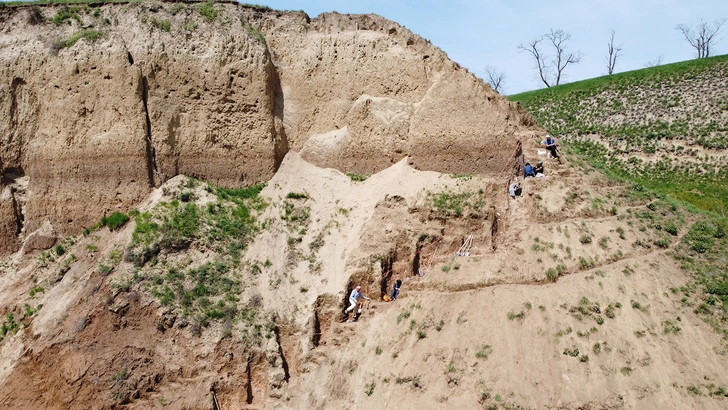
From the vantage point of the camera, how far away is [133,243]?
22.2m

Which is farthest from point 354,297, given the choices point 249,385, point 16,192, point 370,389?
point 16,192

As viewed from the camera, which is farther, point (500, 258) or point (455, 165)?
point (455, 165)

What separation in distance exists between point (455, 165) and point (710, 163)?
65.6ft

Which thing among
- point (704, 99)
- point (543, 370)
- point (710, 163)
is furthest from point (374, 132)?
point (704, 99)

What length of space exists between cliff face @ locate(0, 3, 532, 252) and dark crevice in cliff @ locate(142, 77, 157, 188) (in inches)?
2.2

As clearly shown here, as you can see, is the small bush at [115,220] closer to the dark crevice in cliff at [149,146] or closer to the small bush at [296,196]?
the dark crevice in cliff at [149,146]

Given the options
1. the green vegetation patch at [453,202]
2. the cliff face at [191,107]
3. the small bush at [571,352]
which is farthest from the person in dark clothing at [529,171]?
the small bush at [571,352]

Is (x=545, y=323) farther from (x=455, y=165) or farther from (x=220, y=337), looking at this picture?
(x=220, y=337)

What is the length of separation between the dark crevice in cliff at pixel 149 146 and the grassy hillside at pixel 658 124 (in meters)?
20.9

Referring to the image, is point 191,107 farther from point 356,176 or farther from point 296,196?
point 356,176

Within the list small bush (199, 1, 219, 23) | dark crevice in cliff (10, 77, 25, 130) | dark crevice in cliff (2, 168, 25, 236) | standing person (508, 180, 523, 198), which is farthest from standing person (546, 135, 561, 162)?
dark crevice in cliff (10, 77, 25, 130)

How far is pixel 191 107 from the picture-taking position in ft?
81.7

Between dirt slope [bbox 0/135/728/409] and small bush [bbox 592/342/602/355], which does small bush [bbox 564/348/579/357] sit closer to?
dirt slope [bbox 0/135/728/409]

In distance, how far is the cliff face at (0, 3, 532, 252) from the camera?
24.1 meters
